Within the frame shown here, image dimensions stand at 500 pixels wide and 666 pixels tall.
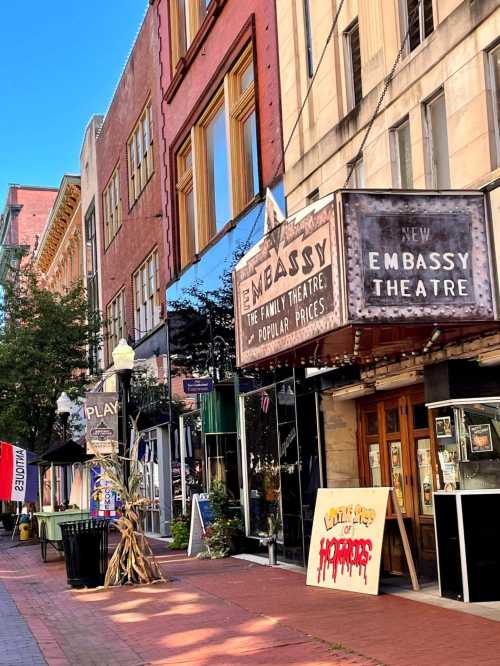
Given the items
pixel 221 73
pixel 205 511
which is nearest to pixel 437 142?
pixel 205 511

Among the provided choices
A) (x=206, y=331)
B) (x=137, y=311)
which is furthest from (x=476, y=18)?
(x=137, y=311)

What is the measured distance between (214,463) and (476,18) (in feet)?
39.4

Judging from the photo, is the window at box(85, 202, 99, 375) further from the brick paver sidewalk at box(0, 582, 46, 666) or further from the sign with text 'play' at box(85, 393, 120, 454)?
the brick paver sidewalk at box(0, 582, 46, 666)

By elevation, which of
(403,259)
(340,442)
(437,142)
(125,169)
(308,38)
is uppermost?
(125,169)

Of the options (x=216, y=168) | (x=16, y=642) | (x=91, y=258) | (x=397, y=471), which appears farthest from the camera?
(x=91, y=258)

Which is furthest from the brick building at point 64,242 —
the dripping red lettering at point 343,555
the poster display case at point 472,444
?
the poster display case at point 472,444

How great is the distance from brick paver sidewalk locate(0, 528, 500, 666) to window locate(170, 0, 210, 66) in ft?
47.2

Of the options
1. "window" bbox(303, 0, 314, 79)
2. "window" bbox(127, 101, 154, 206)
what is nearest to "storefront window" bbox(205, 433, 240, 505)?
"window" bbox(303, 0, 314, 79)

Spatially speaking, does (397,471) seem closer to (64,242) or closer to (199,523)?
(199,523)

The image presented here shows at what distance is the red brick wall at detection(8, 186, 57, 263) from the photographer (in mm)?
70000

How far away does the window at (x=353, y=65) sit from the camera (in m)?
14.1

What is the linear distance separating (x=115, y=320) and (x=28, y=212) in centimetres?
3988

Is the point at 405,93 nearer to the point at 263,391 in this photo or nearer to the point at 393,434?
the point at 393,434

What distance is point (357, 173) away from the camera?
45.4 ft
